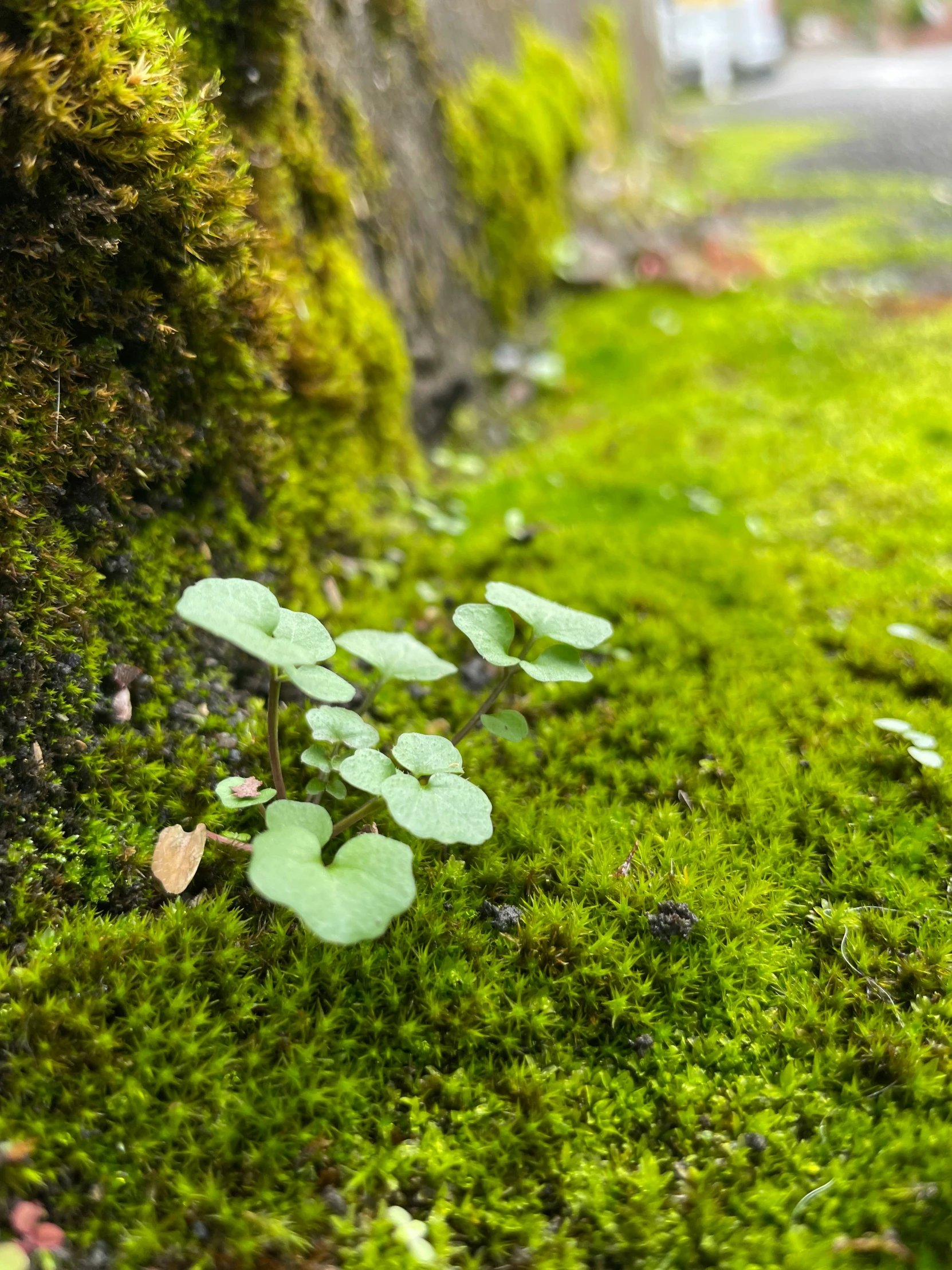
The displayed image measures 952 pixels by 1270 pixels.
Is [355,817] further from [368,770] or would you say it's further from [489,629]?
[489,629]

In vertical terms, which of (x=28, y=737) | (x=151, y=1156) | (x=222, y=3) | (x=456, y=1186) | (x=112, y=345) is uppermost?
(x=222, y=3)

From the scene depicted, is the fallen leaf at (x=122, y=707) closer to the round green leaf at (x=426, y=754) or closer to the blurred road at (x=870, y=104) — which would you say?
the round green leaf at (x=426, y=754)

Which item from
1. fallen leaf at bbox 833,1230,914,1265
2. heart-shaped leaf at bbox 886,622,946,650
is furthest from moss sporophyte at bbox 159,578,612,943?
heart-shaped leaf at bbox 886,622,946,650

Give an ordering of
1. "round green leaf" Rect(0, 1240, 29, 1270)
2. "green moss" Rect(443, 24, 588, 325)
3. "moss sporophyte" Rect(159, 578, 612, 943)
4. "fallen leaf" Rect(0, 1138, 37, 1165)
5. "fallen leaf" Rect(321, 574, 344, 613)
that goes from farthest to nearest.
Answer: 1. "green moss" Rect(443, 24, 588, 325)
2. "fallen leaf" Rect(321, 574, 344, 613)
3. "moss sporophyte" Rect(159, 578, 612, 943)
4. "fallen leaf" Rect(0, 1138, 37, 1165)
5. "round green leaf" Rect(0, 1240, 29, 1270)

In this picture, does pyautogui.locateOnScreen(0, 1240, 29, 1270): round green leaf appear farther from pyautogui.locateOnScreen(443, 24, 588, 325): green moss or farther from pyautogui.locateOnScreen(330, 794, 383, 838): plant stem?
pyautogui.locateOnScreen(443, 24, 588, 325): green moss

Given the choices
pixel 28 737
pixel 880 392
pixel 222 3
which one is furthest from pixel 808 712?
pixel 880 392

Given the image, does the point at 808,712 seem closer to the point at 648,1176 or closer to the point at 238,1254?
the point at 648,1176

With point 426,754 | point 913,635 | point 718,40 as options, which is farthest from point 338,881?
point 718,40

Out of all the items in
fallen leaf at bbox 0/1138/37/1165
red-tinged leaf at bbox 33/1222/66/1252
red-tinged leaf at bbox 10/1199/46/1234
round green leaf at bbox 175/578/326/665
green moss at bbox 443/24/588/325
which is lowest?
red-tinged leaf at bbox 33/1222/66/1252
